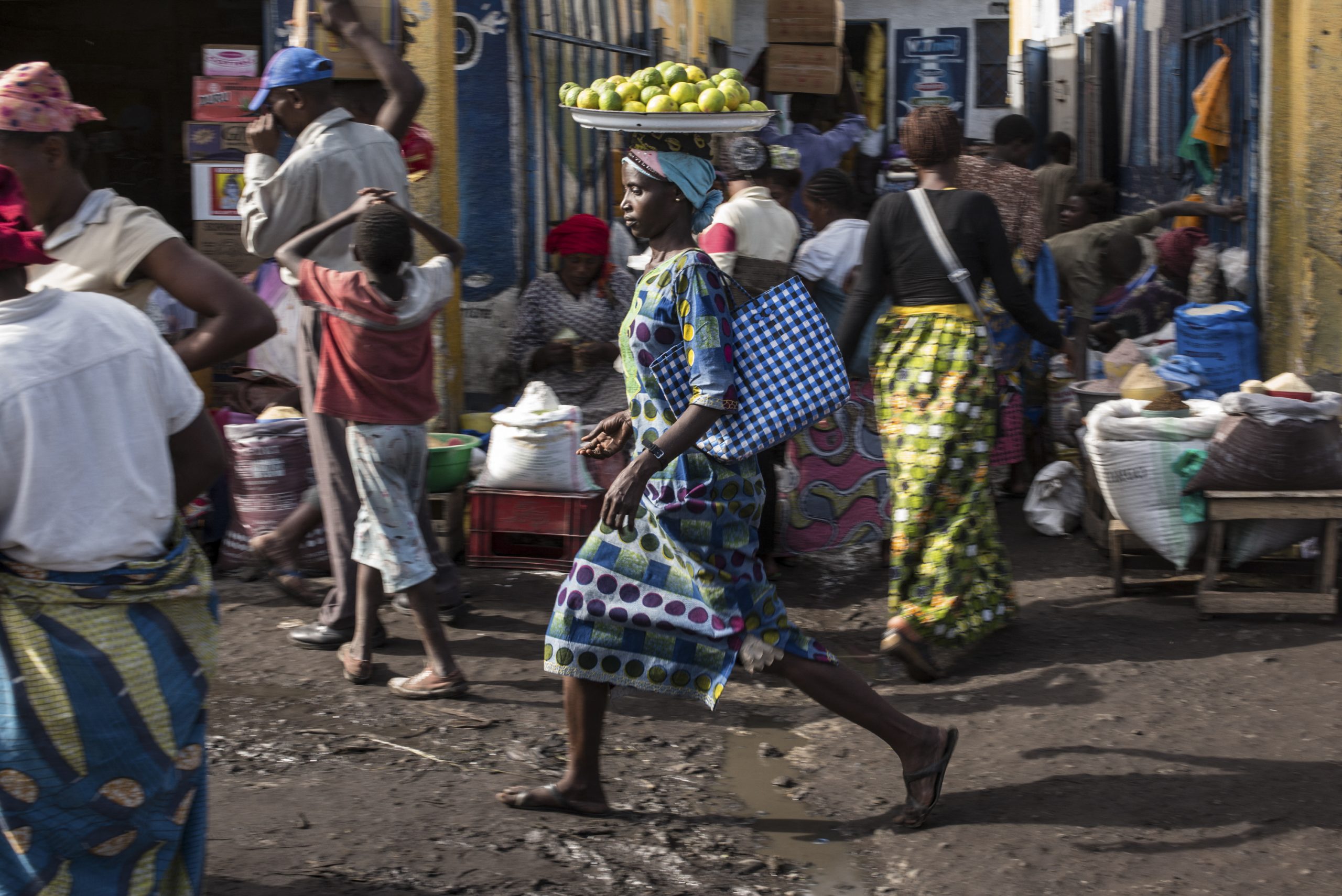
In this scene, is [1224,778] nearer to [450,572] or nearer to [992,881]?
[992,881]

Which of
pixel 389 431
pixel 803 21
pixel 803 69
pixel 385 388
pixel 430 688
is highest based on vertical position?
pixel 803 21

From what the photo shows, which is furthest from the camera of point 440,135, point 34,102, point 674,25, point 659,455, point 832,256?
point 674,25

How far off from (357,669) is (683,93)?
7.84ft

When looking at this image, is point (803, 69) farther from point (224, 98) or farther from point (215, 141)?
point (215, 141)

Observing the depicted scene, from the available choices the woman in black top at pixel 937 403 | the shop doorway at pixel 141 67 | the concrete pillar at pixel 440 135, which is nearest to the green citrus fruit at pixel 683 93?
the woman in black top at pixel 937 403

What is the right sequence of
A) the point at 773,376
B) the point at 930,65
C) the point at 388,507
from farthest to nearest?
1. the point at 930,65
2. the point at 388,507
3. the point at 773,376

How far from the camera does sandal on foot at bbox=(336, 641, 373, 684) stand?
4828 millimetres

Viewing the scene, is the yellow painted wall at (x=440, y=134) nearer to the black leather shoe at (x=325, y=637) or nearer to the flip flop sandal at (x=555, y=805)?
the black leather shoe at (x=325, y=637)

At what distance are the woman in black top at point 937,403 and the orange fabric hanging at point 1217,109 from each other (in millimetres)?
4351

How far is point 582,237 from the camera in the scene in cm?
718

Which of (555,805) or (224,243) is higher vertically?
(224,243)

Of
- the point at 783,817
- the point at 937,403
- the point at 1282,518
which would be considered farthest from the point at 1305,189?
the point at 783,817

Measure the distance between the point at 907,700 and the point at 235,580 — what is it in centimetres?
313

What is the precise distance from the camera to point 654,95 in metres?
3.53
